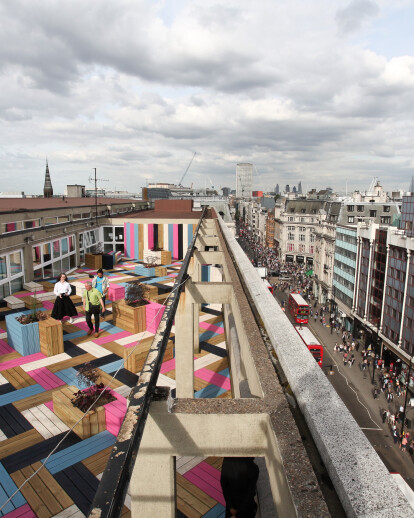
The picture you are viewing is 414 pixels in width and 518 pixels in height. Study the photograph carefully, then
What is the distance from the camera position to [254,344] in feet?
17.1

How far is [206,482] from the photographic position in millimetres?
5508

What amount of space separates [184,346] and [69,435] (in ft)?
9.71

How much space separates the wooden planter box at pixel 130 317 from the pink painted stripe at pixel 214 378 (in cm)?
249

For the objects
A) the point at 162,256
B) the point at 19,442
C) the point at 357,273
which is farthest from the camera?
the point at 357,273

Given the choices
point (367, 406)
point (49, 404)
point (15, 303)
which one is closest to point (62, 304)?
point (15, 303)

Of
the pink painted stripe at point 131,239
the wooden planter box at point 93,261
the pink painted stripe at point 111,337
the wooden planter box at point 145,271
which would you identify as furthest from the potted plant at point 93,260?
the pink painted stripe at point 111,337

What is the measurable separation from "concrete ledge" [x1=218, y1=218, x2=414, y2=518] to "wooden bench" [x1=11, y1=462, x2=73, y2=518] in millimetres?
3593

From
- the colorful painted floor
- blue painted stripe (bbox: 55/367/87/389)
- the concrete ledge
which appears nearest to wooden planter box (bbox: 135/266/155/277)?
the colorful painted floor

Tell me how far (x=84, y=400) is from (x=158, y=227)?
1857 centimetres

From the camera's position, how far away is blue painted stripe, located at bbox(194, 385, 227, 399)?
7844 millimetres

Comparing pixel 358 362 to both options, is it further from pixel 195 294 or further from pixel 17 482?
pixel 17 482

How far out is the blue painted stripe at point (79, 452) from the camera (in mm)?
5344

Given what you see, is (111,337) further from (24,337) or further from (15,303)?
(15,303)

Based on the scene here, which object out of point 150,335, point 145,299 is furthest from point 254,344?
point 145,299
